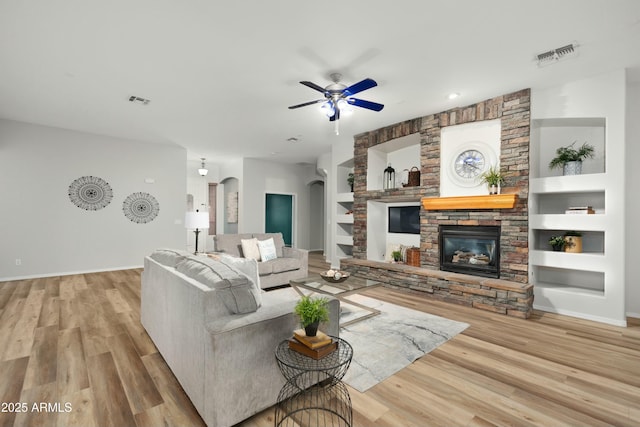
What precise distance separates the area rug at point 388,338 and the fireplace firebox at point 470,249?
126 centimetres

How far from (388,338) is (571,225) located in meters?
2.73

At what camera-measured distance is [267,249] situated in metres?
5.02

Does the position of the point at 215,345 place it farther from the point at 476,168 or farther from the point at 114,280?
the point at 114,280

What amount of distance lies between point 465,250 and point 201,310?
13.4 feet

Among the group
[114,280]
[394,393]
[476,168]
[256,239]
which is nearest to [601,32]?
[476,168]

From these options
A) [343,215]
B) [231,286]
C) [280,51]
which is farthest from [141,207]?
[231,286]

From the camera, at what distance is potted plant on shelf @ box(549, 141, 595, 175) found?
3.67 m

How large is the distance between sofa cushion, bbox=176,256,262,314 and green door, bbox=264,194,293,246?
6.89 metres

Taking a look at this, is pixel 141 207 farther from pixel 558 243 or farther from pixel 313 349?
pixel 558 243

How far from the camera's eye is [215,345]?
1.57 meters

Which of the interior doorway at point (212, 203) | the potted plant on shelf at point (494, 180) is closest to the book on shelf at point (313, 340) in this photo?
the potted plant on shelf at point (494, 180)

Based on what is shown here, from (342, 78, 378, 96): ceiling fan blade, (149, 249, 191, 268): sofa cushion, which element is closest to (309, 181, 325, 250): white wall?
(342, 78, 378, 96): ceiling fan blade

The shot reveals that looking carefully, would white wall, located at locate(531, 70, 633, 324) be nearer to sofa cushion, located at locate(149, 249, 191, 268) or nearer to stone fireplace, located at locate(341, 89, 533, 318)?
stone fireplace, located at locate(341, 89, 533, 318)

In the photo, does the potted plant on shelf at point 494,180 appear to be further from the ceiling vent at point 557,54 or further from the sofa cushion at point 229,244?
the sofa cushion at point 229,244
